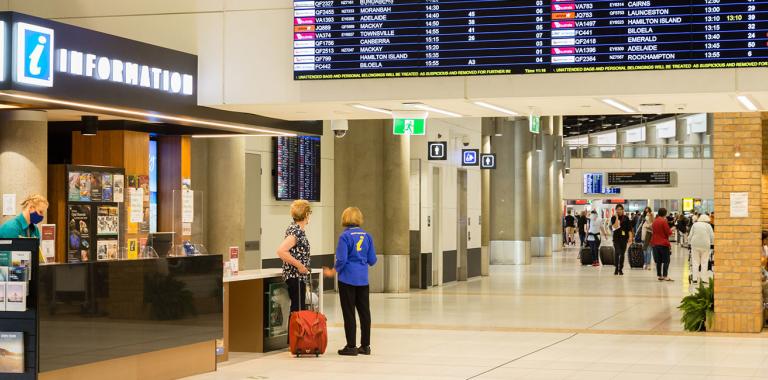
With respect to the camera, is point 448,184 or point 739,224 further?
point 448,184

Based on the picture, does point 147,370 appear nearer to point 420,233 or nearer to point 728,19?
point 728,19

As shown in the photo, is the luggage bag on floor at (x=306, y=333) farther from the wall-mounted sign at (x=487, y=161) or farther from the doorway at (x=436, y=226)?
the wall-mounted sign at (x=487, y=161)

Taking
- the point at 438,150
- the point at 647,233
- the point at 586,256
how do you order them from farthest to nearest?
the point at 586,256, the point at 647,233, the point at 438,150

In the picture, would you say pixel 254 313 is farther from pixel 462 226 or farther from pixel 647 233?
pixel 647 233

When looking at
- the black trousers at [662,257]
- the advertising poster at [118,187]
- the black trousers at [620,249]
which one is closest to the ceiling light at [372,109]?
the advertising poster at [118,187]

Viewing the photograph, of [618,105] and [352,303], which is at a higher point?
[618,105]

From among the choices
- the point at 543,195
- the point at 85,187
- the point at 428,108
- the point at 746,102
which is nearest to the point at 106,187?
the point at 85,187

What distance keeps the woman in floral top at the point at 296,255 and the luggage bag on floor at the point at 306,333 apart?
0.78 feet

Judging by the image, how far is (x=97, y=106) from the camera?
9688 mm

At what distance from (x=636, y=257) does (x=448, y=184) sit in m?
8.26

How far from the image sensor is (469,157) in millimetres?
23781

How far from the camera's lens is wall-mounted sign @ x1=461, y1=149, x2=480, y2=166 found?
2377 centimetres

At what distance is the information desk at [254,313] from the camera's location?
11.9 m

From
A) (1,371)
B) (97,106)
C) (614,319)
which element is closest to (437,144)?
(614,319)
